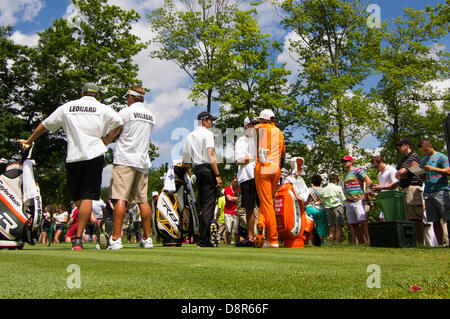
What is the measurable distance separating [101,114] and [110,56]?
24040mm

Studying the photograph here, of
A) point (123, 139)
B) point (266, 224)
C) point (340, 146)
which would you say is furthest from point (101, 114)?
point (340, 146)

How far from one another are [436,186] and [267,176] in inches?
115

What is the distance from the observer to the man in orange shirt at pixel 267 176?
6.35 metres

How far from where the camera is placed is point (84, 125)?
553 centimetres

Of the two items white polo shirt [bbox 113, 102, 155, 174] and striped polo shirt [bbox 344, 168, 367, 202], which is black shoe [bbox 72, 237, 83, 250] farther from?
striped polo shirt [bbox 344, 168, 367, 202]

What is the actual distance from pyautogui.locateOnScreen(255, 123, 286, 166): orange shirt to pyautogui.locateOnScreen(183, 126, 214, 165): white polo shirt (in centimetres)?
102

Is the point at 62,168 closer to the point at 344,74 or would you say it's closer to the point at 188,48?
the point at 188,48

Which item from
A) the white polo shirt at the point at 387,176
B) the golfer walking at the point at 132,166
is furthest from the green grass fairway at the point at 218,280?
the white polo shirt at the point at 387,176

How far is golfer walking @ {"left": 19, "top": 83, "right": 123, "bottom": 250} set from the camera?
5.46 metres

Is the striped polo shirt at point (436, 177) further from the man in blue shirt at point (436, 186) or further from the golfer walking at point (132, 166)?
the golfer walking at point (132, 166)

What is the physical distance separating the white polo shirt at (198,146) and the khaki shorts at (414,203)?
356 cm

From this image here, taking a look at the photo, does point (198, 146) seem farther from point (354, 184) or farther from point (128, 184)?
point (354, 184)

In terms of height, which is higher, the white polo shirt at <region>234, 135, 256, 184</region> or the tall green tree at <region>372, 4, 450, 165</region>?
the tall green tree at <region>372, 4, 450, 165</region>

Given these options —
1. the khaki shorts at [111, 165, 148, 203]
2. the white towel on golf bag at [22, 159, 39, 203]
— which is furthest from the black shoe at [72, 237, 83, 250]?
the white towel on golf bag at [22, 159, 39, 203]
